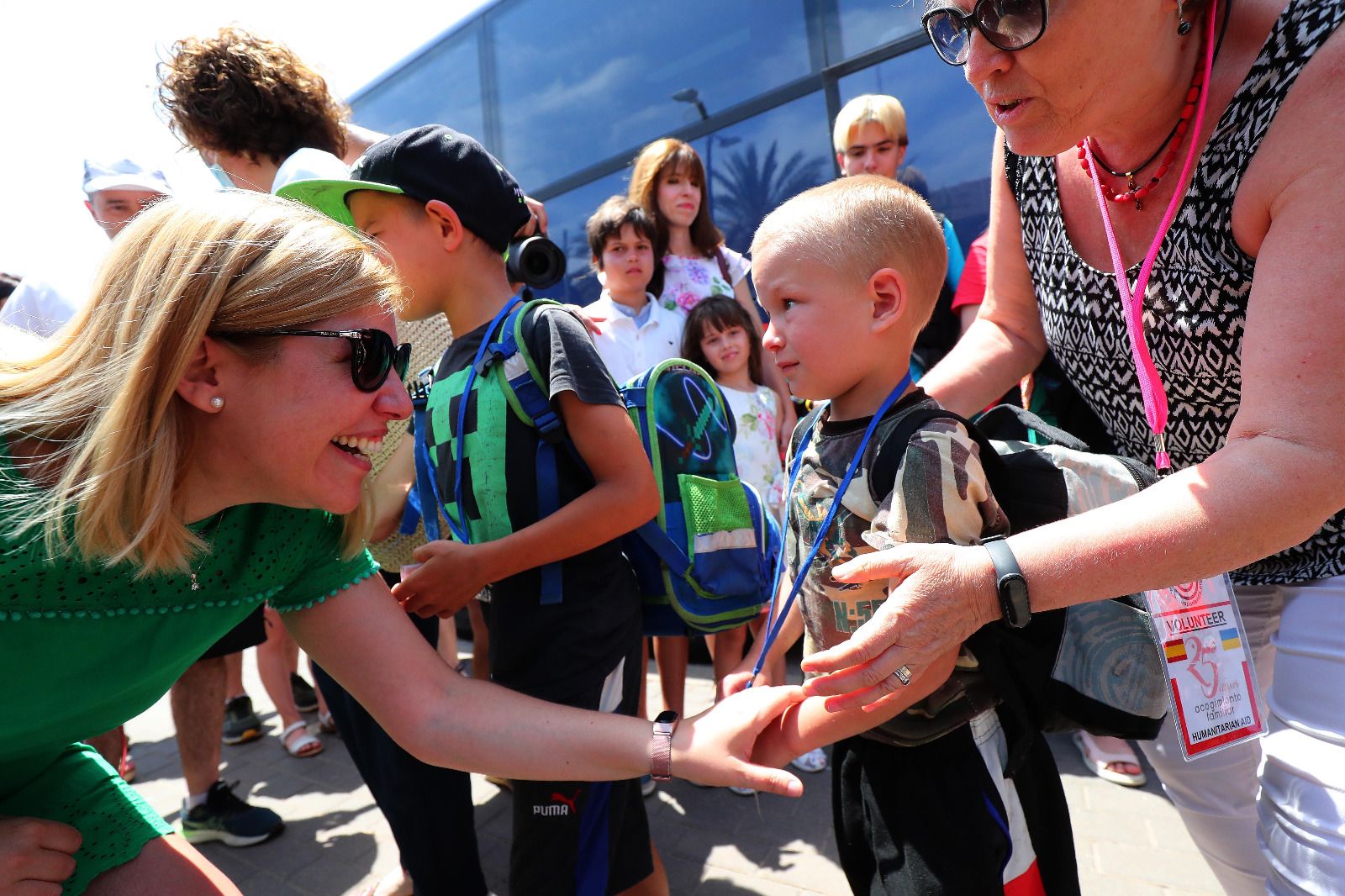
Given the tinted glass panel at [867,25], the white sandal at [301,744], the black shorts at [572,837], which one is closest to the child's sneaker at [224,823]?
the white sandal at [301,744]

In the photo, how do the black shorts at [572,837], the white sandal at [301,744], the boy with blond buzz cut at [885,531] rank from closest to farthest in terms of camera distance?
the boy with blond buzz cut at [885,531], the black shorts at [572,837], the white sandal at [301,744]

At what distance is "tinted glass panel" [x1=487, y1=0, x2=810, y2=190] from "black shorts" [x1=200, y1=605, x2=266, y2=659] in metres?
3.38

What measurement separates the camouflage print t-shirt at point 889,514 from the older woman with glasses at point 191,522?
19 centimetres

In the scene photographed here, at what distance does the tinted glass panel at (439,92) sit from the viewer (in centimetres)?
567

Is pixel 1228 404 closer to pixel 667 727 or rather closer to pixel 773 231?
pixel 773 231

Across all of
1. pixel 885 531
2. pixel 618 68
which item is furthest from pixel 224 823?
pixel 618 68

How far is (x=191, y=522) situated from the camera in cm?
142

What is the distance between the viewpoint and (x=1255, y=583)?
59.9 inches

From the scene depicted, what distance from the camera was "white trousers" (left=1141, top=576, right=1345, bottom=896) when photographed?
1178 mm

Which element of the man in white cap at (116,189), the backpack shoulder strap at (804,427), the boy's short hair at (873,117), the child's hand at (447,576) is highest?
the boy's short hair at (873,117)

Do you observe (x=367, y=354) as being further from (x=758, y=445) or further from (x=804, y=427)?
(x=758, y=445)

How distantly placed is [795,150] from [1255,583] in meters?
3.28

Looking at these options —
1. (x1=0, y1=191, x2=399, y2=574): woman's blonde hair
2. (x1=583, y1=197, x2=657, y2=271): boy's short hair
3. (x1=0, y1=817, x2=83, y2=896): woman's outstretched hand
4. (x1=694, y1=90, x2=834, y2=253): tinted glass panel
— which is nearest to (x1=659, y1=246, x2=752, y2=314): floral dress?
(x1=583, y1=197, x2=657, y2=271): boy's short hair

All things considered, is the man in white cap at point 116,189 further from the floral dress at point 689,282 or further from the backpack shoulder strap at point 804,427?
the backpack shoulder strap at point 804,427
